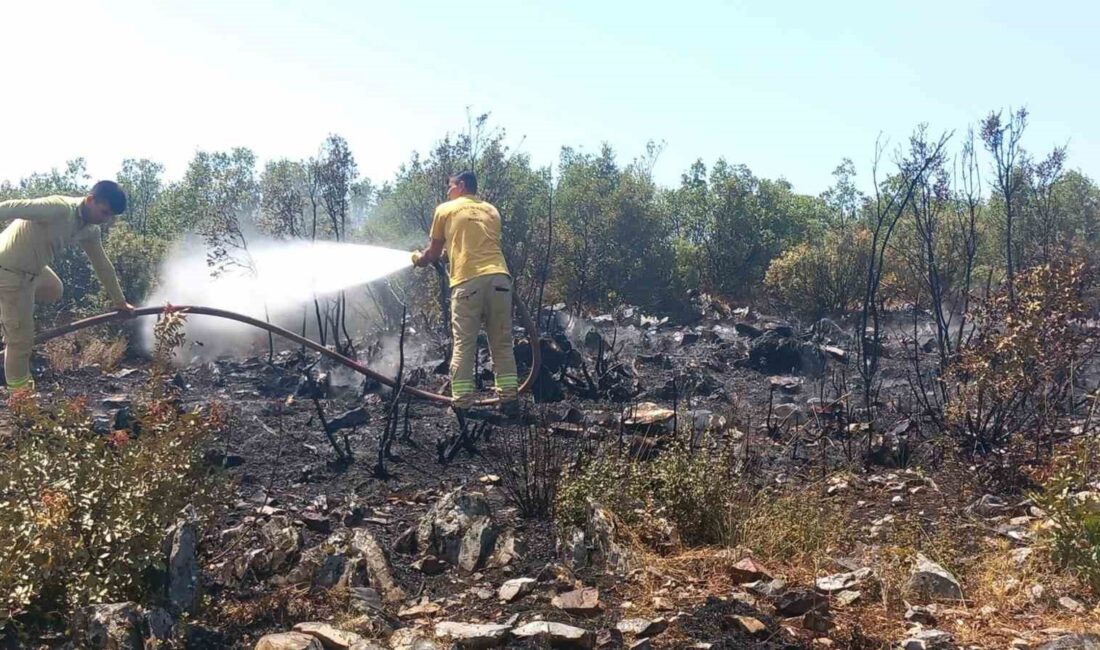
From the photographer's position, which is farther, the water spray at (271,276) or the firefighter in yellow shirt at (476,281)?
the water spray at (271,276)

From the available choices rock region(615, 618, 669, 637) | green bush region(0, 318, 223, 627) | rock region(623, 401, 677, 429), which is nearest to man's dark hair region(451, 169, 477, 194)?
rock region(623, 401, 677, 429)

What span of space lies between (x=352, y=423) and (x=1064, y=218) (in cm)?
1754

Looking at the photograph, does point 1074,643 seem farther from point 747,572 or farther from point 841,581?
point 747,572

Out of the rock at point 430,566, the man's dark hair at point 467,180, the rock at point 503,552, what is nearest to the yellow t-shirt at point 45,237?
the man's dark hair at point 467,180

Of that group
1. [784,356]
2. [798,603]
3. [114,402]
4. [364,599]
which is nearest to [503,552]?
[364,599]

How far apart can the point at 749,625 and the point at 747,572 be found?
0.47 meters

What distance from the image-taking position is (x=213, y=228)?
12.4m

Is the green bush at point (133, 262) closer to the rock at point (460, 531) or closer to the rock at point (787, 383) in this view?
the rock at point (787, 383)

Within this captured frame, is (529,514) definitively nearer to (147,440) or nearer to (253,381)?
(147,440)

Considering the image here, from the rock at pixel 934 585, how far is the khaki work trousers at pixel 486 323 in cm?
370

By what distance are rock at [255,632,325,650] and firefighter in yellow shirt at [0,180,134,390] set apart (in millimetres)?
4180

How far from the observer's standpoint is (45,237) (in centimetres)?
638

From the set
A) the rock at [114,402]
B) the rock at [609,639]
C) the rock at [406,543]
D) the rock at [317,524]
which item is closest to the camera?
the rock at [609,639]

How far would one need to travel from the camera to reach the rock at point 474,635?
3.13m
